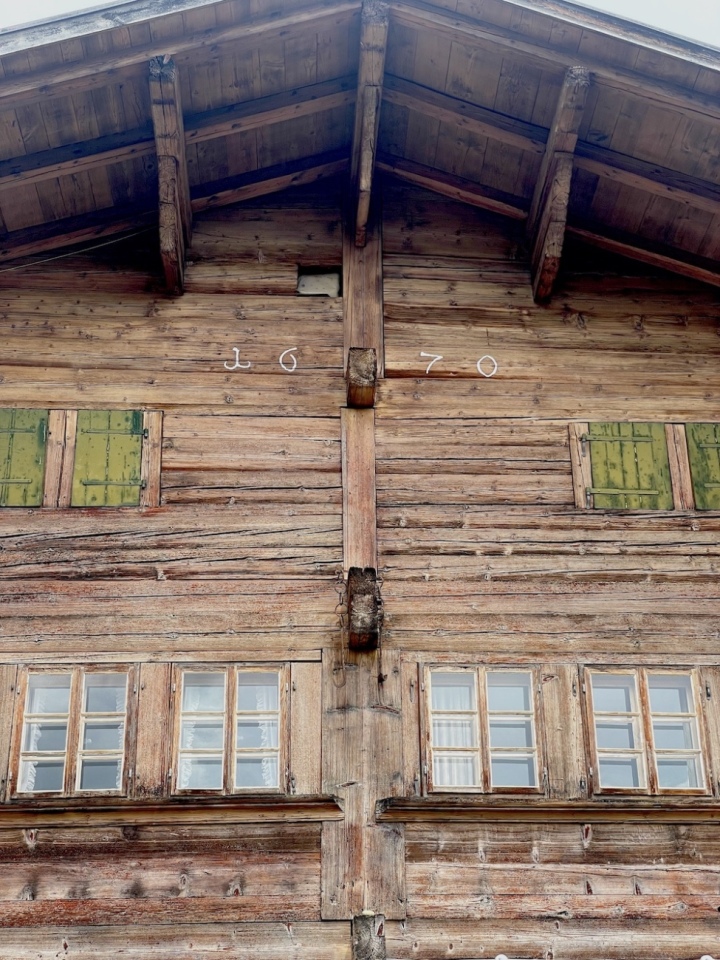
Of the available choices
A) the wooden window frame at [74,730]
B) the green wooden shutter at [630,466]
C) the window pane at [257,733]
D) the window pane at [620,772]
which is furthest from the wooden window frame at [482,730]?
the wooden window frame at [74,730]

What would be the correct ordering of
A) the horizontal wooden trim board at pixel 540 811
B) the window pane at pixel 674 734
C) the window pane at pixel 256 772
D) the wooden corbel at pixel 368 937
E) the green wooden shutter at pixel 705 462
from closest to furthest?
the wooden corbel at pixel 368 937 < the horizontal wooden trim board at pixel 540 811 < the window pane at pixel 256 772 < the window pane at pixel 674 734 < the green wooden shutter at pixel 705 462

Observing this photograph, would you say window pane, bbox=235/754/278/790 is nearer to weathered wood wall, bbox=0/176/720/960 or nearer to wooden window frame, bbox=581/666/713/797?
weathered wood wall, bbox=0/176/720/960

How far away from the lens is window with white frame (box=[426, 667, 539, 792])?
876cm

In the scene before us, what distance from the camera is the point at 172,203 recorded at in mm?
9750

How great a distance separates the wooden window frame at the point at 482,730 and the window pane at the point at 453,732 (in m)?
0.05

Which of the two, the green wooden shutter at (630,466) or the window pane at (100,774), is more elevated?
the green wooden shutter at (630,466)

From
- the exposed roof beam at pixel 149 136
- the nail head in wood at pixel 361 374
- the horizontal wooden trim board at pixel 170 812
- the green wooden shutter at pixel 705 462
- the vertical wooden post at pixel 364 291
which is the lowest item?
the horizontal wooden trim board at pixel 170 812

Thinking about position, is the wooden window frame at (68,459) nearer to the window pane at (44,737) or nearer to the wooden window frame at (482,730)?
the window pane at (44,737)

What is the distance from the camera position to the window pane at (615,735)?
8.93 meters

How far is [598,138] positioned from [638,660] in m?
4.55

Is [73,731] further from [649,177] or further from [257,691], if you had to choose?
[649,177]

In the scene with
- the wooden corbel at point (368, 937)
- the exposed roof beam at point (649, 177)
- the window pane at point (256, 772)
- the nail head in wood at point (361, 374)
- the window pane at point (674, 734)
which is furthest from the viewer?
the exposed roof beam at point (649, 177)

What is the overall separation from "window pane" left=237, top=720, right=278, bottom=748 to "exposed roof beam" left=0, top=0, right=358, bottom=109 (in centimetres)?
526

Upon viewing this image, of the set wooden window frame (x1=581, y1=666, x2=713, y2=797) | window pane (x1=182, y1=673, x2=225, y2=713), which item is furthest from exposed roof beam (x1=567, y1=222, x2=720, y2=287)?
window pane (x1=182, y1=673, x2=225, y2=713)
